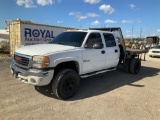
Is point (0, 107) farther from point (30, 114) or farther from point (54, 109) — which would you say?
point (54, 109)

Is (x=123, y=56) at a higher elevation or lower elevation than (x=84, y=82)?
higher

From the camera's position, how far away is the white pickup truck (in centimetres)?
455

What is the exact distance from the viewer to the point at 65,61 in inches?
194

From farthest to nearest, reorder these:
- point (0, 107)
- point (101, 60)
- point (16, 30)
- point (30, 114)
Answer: point (16, 30)
point (101, 60)
point (0, 107)
point (30, 114)

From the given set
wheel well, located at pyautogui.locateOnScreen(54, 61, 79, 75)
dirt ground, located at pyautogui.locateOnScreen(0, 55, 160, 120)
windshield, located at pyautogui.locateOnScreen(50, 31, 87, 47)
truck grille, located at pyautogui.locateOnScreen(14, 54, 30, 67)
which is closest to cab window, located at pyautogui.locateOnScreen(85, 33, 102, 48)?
windshield, located at pyautogui.locateOnScreen(50, 31, 87, 47)

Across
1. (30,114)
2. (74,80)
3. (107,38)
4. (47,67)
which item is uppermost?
(107,38)

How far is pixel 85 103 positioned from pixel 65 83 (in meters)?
0.79

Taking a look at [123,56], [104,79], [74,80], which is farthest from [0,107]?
[123,56]

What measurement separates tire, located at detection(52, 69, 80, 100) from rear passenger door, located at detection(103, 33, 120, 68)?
1.88 metres

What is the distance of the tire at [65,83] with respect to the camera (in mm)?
4805

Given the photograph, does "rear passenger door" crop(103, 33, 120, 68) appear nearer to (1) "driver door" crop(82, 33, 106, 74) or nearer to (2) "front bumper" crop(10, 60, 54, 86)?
(1) "driver door" crop(82, 33, 106, 74)

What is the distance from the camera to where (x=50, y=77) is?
15.2 feet

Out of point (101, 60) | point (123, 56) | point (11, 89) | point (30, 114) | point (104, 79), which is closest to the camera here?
point (30, 114)

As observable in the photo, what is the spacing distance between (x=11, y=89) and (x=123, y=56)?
498 cm
